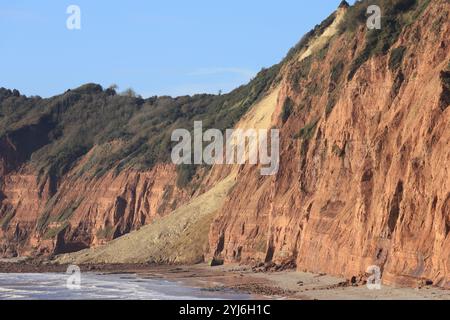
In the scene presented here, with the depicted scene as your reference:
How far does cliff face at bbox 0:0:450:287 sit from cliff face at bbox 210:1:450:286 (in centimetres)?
11

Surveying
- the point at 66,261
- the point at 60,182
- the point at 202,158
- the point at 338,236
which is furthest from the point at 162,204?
the point at 338,236

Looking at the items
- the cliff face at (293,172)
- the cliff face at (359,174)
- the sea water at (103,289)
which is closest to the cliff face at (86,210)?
the cliff face at (293,172)

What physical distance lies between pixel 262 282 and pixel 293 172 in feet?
47.5

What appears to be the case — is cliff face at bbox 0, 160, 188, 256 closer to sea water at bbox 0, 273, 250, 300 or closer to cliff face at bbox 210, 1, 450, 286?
cliff face at bbox 210, 1, 450, 286

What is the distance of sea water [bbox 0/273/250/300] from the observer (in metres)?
60.1

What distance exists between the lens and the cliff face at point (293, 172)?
2062 inches

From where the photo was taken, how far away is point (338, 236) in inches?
2479

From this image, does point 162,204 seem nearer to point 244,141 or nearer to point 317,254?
point 244,141

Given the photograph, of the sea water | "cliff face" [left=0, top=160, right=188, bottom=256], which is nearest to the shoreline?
the sea water

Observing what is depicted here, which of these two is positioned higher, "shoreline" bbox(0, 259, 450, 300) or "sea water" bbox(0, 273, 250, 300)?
"shoreline" bbox(0, 259, 450, 300)

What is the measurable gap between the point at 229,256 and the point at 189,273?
5.87m

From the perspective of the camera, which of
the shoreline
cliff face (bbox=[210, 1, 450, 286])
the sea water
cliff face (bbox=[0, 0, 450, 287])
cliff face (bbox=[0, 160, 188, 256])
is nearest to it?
the shoreline

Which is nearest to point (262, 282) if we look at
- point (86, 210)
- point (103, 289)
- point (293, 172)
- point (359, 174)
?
point (103, 289)

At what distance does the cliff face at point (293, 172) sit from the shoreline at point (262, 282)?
1243 mm
